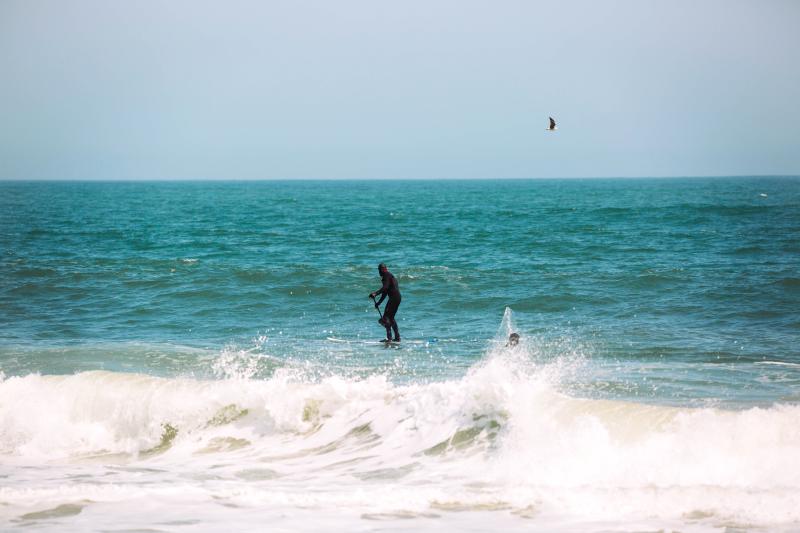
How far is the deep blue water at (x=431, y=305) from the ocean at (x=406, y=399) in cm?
11

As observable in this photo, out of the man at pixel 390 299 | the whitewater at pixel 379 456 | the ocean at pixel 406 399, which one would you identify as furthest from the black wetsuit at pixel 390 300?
the whitewater at pixel 379 456

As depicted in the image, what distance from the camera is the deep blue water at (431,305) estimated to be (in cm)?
1407

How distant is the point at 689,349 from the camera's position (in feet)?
48.8

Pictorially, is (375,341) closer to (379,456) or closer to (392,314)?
(392,314)

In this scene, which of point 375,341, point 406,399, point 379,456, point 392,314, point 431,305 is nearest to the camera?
point 379,456

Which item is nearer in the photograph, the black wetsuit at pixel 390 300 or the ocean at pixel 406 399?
the ocean at pixel 406 399

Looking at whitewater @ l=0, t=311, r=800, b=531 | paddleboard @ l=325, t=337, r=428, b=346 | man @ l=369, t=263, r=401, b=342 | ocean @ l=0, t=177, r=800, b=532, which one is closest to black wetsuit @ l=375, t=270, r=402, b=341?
man @ l=369, t=263, r=401, b=342

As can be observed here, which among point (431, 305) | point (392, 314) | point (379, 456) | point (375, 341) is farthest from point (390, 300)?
point (379, 456)

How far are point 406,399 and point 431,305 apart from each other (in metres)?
9.60

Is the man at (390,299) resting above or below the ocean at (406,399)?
above

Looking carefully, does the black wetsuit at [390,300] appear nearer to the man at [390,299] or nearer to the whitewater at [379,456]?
the man at [390,299]

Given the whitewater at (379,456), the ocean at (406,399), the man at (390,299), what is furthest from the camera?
the man at (390,299)

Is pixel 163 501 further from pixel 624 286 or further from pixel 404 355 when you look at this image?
pixel 624 286

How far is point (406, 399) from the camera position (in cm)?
1115
